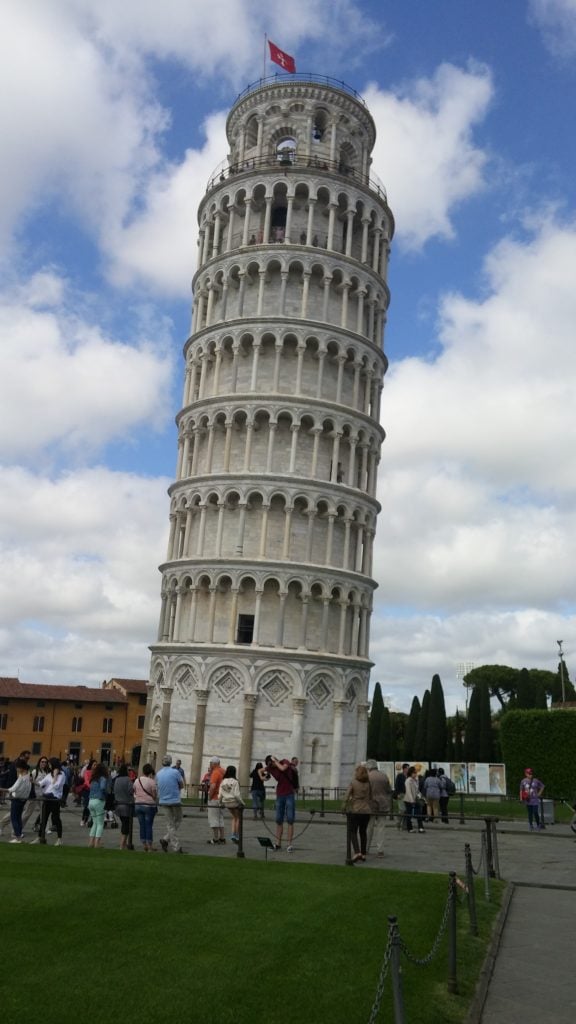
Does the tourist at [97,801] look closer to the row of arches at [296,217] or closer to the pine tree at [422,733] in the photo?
the row of arches at [296,217]

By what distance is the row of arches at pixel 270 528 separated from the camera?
46031mm

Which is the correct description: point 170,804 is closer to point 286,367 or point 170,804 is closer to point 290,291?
point 286,367

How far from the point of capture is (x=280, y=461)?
47281mm

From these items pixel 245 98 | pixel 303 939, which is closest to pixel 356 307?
pixel 245 98

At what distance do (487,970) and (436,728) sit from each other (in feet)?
212

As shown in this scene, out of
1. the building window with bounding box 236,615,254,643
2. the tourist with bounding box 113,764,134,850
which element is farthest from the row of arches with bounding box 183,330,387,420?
the tourist with bounding box 113,764,134,850

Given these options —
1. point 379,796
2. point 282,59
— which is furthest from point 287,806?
point 282,59

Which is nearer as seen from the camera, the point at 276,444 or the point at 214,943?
the point at 214,943

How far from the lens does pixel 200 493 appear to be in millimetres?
47812

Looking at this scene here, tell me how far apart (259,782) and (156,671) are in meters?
22.2

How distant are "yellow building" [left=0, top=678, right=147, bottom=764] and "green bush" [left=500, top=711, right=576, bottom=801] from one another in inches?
2199

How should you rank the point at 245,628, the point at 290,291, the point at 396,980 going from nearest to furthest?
the point at 396,980 → the point at 245,628 → the point at 290,291

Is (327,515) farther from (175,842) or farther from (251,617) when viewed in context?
(175,842)

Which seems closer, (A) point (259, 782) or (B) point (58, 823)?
(B) point (58, 823)
